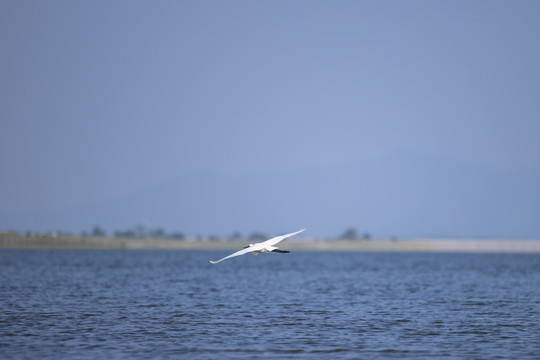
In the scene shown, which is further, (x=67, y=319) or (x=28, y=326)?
(x=67, y=319)


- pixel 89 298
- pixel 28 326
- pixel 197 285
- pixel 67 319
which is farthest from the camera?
pixel 197 285

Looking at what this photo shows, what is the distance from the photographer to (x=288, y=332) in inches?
1549

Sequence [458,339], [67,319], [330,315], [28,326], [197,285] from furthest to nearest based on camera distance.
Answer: [197,285]
[330,315]
[67,319]
[28,326]
[458,339]

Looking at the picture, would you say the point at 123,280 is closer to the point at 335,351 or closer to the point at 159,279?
the point at 159,279

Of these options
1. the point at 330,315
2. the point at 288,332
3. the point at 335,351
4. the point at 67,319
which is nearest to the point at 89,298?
the point at 67,319

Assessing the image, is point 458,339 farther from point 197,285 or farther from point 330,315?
point 197,285

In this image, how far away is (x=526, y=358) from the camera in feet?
106

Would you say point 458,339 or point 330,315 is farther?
point 330,315

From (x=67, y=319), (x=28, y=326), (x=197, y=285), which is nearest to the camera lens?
(x=28, y=326)

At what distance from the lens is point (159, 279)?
86125 mm

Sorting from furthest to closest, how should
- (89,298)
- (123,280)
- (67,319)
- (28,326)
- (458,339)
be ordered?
1. (123,280)
2. (89,298)
3. (67,319)
4. (28,326)
5. (458,339)

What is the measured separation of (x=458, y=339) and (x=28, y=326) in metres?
21.1

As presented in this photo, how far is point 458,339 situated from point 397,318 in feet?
27.7

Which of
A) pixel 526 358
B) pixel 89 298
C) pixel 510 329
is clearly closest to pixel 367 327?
pixel 510 329
